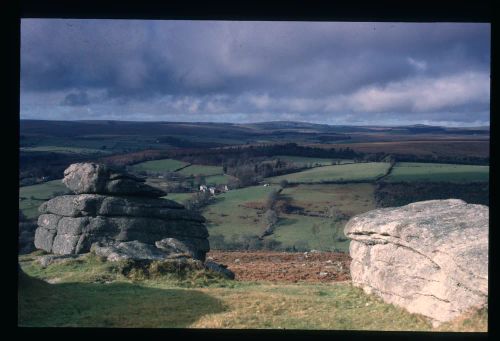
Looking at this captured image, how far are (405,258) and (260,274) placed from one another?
8578 millimetres

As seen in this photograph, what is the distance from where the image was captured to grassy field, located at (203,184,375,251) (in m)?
33.1

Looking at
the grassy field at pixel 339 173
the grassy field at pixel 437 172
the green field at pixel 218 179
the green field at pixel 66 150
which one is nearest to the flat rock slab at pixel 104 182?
the green field at pixel 66 150

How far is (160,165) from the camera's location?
34.4 meters

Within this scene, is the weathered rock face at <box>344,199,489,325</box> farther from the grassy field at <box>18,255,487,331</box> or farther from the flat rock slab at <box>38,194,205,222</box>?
the flat rock slab at <box>38,194,205,222</box>

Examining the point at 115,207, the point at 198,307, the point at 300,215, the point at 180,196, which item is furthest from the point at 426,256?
the point at 300,215

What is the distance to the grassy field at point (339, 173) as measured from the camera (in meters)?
38.1

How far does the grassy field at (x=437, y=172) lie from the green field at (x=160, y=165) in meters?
14.2

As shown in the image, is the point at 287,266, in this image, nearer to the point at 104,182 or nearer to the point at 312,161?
the point at 104,182

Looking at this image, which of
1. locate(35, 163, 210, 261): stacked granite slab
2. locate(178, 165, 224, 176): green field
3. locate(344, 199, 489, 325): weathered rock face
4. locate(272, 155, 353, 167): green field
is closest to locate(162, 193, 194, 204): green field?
locate(178, 165, 224, 176): green field

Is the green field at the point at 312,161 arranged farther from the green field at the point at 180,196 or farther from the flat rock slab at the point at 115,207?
the flat rock slab at the point at 115,207

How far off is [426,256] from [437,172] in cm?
2715
